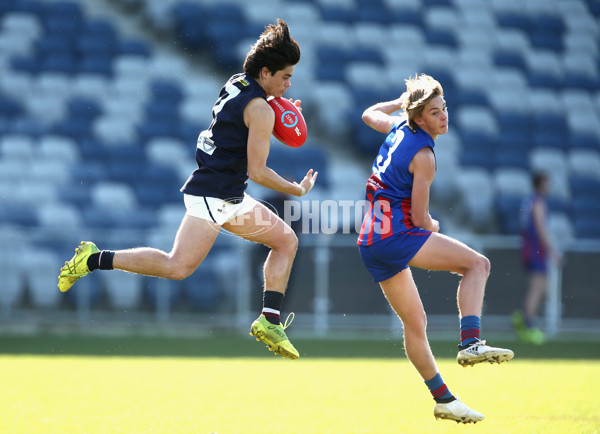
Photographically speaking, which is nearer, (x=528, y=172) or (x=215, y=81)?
(x=528, y=172)

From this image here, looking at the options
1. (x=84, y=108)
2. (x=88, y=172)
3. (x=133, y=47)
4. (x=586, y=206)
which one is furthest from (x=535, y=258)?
(x=133, y=47)

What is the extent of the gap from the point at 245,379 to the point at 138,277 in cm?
378

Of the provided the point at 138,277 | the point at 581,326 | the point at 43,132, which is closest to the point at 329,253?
the point at 138,277

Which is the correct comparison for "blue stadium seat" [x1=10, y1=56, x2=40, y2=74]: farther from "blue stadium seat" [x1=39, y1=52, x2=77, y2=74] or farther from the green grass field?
the green grass field

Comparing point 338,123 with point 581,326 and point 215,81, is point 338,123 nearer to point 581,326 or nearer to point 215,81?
point 215,81

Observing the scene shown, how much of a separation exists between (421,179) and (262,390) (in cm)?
271

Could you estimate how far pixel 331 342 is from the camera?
1018cm

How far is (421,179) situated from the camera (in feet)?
15.0

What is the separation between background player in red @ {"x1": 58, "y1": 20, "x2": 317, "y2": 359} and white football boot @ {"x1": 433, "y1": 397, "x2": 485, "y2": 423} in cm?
94

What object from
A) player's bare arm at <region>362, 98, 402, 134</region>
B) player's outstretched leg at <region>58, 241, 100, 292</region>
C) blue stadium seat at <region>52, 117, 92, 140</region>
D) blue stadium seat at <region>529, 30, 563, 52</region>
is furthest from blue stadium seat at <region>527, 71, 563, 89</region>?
player's outstretched leg at <region>58, 241, 100, 292</region>

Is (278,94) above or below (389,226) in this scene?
above

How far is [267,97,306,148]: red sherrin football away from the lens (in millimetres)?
5137

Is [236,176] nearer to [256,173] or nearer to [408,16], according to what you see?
[256,173]

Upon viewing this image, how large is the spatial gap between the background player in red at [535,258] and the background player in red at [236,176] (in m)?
6.07
